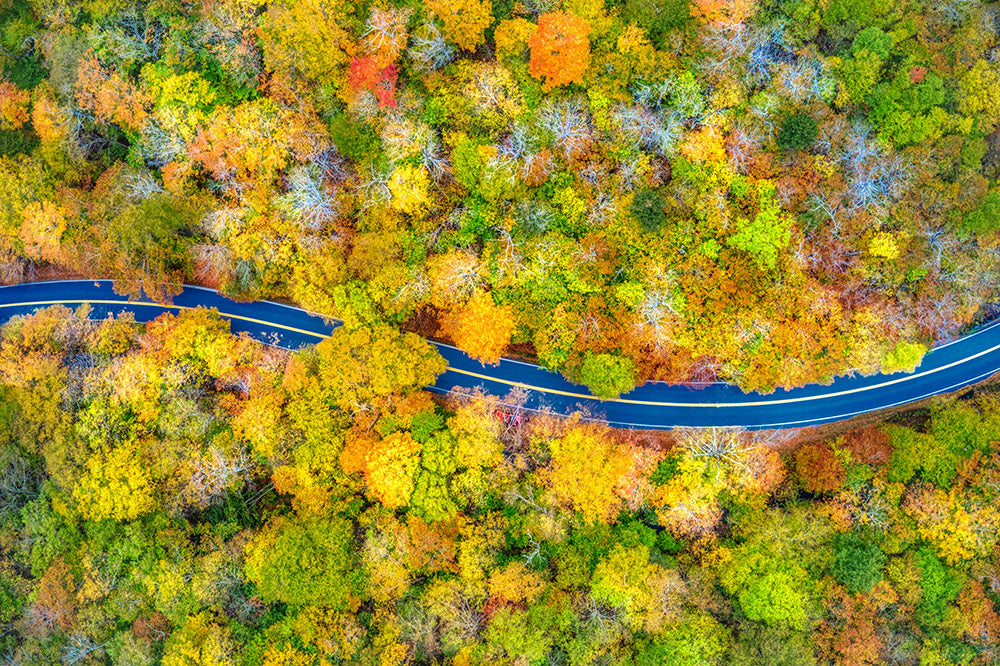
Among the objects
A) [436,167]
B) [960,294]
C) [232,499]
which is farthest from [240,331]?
[960,294]

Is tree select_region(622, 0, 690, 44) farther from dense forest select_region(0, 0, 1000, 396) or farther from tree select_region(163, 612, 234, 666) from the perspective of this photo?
tree select_region(163, 612, 234, 666)

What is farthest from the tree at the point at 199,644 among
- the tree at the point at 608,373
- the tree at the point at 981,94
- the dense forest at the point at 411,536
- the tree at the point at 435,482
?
the tree at the point at 981,94

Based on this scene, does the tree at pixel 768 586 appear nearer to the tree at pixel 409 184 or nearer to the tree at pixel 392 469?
the tree at pixel 392 469

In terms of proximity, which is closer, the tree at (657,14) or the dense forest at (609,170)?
the tree at (657,14)

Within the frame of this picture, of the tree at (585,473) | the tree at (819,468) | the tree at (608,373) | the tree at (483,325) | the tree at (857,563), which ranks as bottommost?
the tree at (857,563)

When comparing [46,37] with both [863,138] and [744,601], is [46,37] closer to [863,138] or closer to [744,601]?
[863,138]

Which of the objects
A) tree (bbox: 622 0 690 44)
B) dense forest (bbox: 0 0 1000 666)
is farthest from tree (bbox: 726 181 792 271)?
tree (bbox: 622 0 690 44)

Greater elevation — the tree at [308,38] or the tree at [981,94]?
the tree at [308,38]
